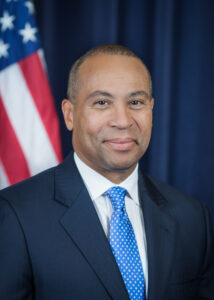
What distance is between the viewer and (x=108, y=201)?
1435 mm

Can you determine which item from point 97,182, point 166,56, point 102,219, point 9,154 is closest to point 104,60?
point 97,182

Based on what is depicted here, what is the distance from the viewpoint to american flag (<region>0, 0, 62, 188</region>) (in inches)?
77.7

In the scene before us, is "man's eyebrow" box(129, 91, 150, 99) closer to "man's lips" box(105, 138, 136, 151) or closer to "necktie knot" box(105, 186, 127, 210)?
"man's lips" box(105, 138, 136, 151)

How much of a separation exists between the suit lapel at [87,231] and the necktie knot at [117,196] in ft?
0.27

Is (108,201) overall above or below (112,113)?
below

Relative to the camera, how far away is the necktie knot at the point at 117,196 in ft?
4.61

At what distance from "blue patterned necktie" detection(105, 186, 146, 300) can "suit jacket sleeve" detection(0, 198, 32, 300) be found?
0.32m

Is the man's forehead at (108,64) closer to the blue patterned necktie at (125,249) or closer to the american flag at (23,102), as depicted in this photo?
the blue patterned necktie at (125,249)

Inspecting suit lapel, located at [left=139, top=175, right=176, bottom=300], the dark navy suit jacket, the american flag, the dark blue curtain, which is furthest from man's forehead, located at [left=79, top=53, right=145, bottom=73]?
the dark blue curtain

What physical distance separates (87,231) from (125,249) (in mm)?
160

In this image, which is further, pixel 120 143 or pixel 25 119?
pixel 25 119

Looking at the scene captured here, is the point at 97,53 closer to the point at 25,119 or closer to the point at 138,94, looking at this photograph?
the point at 138,94

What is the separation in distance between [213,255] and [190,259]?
191 mm

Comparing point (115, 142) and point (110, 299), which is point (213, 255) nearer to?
point (110, 299)
